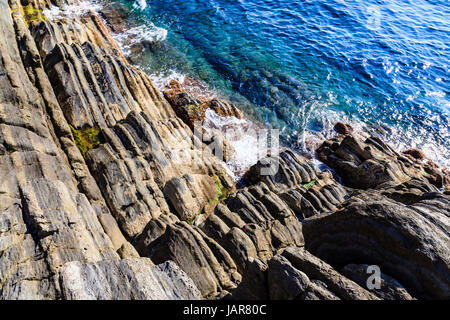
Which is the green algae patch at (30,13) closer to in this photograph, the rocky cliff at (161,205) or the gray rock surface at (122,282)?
the rocky cliff at (161,205)

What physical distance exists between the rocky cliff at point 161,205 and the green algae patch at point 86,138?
0.08 meters

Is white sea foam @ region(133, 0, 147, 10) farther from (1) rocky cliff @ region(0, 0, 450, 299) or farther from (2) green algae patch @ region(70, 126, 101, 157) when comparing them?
(2) green algae patch @ region(70, 126, 101, 157)

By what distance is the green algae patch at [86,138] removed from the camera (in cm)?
1733

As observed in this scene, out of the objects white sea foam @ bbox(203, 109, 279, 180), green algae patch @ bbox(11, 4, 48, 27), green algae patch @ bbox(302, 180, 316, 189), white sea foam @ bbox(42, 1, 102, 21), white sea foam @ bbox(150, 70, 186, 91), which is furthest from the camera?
white sea foam @ bbox(42, 1, 102, 21)

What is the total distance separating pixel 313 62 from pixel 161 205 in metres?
29.9

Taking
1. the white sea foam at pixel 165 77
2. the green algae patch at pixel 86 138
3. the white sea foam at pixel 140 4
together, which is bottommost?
the white sea foam at pixel 165 77

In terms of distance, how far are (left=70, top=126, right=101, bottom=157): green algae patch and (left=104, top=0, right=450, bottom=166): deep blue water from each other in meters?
16.0

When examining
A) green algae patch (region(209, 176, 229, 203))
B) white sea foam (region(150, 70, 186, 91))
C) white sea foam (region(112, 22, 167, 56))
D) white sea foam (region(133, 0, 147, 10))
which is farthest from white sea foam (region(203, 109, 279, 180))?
white sea foam (region(133, 0, 147, 10))

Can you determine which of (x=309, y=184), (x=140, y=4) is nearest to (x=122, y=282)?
(x=309, y=184)

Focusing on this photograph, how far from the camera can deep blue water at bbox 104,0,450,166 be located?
31.5 meters

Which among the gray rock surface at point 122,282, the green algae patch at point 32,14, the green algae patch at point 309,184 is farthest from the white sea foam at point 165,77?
the gray rock surface at point 122,282

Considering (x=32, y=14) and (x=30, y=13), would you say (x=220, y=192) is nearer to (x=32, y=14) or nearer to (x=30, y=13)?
(x=32, y=14)

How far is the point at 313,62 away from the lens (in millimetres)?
37406

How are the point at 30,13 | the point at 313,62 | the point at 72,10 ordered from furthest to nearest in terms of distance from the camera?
the point at 313,62, the point at 72,10, the point at 30,13
